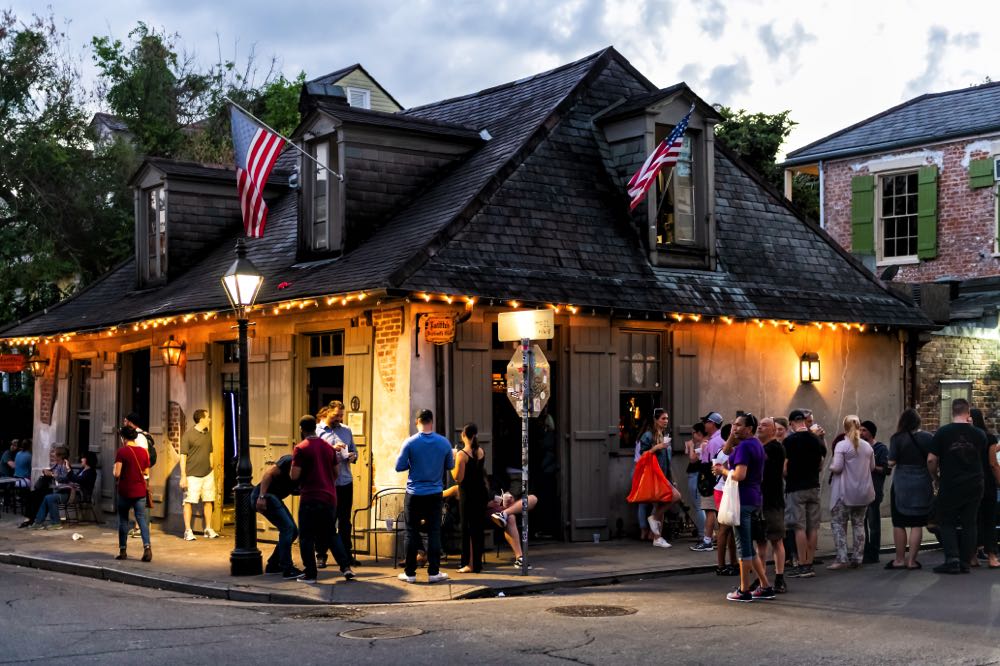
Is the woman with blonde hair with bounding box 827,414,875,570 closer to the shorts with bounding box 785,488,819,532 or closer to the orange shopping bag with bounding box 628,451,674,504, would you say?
the shorts with bounding box 785,488,819,532

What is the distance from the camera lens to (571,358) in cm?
1683

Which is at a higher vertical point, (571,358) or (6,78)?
(6,78)

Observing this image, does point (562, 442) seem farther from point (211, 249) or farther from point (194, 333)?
point (211, 249)

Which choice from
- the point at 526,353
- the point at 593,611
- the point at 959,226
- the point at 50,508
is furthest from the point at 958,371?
the point at 50,508

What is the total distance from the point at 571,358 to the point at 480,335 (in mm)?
1418

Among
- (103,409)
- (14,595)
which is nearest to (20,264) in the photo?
(103,409)

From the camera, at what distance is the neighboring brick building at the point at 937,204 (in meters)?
23.3

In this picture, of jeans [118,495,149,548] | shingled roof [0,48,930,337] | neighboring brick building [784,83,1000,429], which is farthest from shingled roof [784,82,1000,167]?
jeans [118,495,149,548]

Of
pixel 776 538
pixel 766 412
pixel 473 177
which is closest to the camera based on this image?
pixel 776 538

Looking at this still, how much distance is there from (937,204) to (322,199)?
46.1ft

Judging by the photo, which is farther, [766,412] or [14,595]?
[766,412]

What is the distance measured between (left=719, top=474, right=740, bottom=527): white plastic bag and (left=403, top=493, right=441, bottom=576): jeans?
297cm

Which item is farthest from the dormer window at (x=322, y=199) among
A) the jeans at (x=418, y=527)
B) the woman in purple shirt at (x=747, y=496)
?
the woman in purple shirt at (x=747, y=496)

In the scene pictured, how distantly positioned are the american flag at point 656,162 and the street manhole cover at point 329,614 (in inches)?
311
